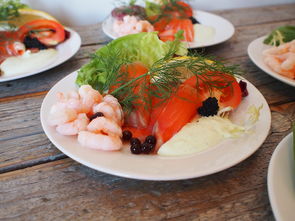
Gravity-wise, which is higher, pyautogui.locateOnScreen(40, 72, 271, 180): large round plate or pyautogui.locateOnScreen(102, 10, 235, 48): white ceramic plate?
pyautogui.locateOnScreen(40, 72, 271, 180): large round plate

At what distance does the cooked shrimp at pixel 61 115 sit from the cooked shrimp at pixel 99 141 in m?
0.10

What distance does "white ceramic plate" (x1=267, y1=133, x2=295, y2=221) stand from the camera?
74 cm

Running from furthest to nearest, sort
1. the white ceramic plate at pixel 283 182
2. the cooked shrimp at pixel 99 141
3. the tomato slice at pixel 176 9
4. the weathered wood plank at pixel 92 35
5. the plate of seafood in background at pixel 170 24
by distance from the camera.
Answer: the tomato slice at pixel 176 9, the weathered wood plank at pixel 92 35, the plate of seafood in background at pixel 170 24, the cooked shrimp at pixel 99 141, the white ceramic plate at pixel 283 182

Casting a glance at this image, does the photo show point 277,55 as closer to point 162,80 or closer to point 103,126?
point 162,80

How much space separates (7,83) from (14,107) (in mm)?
256

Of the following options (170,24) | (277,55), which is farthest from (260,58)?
(170,24)

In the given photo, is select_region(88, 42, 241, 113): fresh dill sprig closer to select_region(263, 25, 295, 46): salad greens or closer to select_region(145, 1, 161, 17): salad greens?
select_region(263, 25, 295, 46): salad greens

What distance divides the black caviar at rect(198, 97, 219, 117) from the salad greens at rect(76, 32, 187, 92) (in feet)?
1.39

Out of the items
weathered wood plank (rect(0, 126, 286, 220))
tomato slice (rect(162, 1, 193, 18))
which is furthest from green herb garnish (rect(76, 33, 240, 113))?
tomato slice (rect(162, 1, 193, 18))

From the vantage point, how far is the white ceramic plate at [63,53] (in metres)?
1.45

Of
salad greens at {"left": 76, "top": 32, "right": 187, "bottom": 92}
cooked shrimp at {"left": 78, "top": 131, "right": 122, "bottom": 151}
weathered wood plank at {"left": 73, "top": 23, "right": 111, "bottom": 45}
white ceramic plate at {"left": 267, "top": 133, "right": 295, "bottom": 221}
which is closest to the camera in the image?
white ceramic plate at {"left": 267, "top": 133, "right": 295, "bottom": 221}

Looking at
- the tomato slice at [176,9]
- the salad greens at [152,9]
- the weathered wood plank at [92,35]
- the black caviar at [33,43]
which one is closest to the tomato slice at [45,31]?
the black caviar at [33,43]

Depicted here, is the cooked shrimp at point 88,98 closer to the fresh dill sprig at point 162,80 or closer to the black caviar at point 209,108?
the fresh dill sprig at point 162,80

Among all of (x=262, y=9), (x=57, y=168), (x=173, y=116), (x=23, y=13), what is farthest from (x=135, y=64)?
(x=262, y=9)
